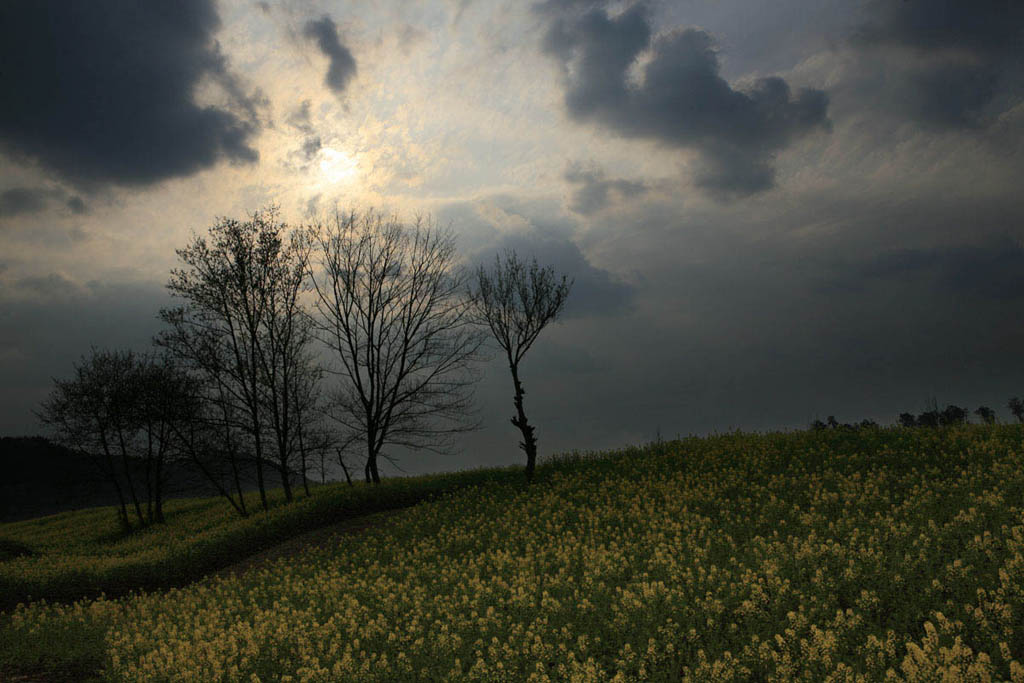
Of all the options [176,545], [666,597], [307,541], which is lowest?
[307,541]

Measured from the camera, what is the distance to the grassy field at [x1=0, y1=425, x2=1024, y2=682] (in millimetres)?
7480

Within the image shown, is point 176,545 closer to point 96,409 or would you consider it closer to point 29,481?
point 96,409

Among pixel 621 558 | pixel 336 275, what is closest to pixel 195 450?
pixel 336 275

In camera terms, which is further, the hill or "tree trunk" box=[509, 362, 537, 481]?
the hill

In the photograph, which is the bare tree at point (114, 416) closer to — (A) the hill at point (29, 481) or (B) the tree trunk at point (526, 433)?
(B) the tree trunk at point (526, 433)

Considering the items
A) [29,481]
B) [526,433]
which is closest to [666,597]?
[526,433]

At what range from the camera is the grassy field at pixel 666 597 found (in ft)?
24.5

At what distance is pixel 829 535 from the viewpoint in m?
11.9

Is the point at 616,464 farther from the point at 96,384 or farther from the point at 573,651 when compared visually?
the point at 96,384

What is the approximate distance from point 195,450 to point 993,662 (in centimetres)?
2967

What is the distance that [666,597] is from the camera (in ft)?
29.2

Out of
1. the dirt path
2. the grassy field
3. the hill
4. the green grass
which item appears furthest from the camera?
the hill

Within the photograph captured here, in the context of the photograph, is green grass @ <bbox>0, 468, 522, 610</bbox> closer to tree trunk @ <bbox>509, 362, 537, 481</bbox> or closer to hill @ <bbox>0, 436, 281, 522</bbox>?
tree trunk @ <bbox>509, 362, 537, 481</bbox>

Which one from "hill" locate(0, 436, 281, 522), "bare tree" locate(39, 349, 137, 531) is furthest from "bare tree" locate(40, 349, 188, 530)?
"hill" locate(0, 436, 281, 522)
